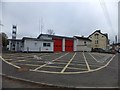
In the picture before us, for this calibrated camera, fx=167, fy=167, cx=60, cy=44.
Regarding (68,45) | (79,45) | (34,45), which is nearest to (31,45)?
(34,45)

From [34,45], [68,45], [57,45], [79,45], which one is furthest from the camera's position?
[79,45]

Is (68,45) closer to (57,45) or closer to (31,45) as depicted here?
(57,45)

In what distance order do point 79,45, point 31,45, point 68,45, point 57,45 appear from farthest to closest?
point 79,45 → point 68,45 → point 57,45 → point 31,45

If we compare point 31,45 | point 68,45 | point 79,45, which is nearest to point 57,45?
point 68,45

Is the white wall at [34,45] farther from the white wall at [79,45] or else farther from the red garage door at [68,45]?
the white wall at [79,45]

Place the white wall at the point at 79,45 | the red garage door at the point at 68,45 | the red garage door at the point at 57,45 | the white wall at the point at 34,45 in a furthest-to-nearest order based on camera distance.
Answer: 1. the white wall at the point at 79,45
2. the red garage door at the point at 68,45
3. the red garage door at the point at 57,45
4. the white wall at the point at 34,45

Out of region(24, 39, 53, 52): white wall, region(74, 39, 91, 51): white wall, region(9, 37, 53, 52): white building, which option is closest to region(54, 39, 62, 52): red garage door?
region(9, 37, 53, 52): white building

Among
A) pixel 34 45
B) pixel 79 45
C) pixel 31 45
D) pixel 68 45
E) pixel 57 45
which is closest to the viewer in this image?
pixel 31 45

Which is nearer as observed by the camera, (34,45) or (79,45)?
(34,45)

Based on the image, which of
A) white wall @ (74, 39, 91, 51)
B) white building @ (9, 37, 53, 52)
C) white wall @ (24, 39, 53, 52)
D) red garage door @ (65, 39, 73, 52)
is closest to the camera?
white wall @ (24, 39, 53, 52)

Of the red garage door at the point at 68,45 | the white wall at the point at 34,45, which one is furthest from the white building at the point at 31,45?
the red garage door at the point at 68,45

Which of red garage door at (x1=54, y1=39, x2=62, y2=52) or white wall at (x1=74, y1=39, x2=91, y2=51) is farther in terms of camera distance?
white wall at (x1=74, y1=39, x2=91, y2=51)

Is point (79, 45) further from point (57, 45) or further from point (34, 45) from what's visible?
point (34, 45)

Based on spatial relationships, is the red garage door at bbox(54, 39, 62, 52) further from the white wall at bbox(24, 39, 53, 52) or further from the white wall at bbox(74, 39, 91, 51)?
the white wall at bbox(74, 39, 91, 51)
